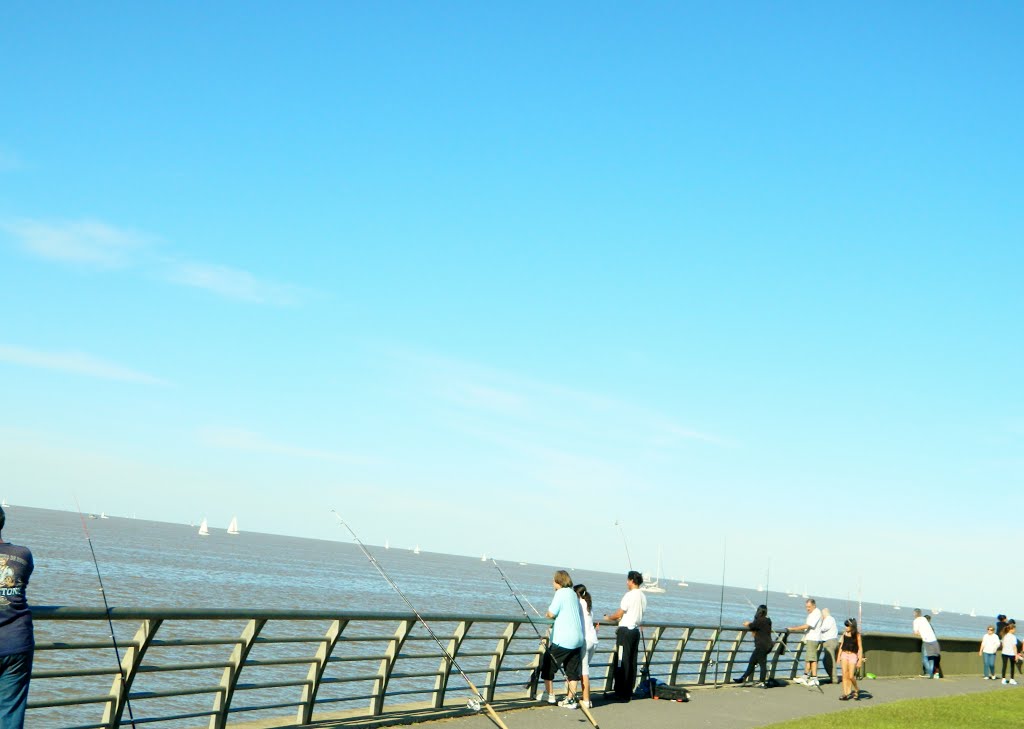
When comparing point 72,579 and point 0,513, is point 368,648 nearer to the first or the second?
point 72,579

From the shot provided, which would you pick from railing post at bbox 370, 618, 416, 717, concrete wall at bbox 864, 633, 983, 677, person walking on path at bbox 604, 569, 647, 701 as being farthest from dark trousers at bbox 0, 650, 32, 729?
concrete wall at bbox 864, 633, 983, 677

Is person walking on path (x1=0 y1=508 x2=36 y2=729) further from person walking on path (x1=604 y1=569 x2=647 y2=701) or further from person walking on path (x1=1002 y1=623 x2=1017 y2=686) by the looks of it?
person walking on path (x1=1002 y1=623 x2=1017 y2=686)

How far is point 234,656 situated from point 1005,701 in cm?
1530

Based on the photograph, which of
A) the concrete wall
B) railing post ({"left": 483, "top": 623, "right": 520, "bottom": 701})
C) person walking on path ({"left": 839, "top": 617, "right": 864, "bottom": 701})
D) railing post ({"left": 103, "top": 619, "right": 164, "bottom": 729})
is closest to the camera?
railing post ({"left": 103, "top": 619, "right": 164, "bottom": 729})

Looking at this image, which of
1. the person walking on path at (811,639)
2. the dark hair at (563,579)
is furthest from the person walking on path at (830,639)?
the dark hair at (563,579)

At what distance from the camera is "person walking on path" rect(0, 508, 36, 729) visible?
6.69m

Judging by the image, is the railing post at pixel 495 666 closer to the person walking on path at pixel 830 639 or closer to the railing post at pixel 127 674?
the railing post at pixel 127 674

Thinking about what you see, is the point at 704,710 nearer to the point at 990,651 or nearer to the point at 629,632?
the point at 629,632

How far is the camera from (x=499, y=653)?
13.4 meters

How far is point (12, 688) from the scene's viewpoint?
6.73 metres

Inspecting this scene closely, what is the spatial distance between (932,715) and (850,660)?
3.93m

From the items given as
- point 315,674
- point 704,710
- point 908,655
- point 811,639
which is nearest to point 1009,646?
Result: point 908,655

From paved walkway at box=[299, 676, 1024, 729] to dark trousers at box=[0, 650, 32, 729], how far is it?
4.00m

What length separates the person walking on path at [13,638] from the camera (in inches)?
263
